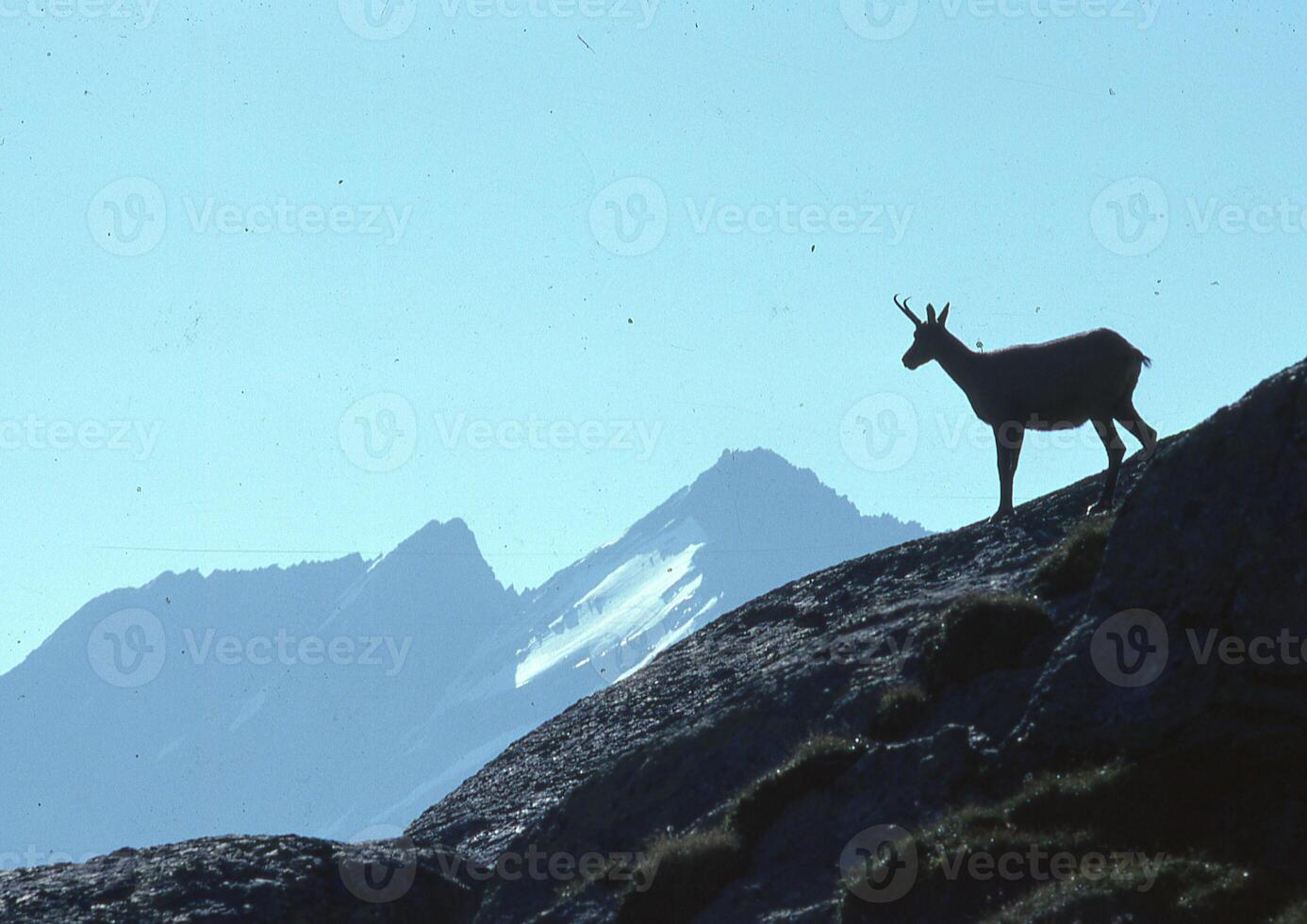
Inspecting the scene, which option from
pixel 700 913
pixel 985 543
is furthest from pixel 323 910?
pixel 985 543

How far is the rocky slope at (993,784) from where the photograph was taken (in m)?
12.9

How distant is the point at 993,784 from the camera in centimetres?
1459

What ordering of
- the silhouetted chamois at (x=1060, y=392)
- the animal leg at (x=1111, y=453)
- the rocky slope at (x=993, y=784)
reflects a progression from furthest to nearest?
the silhouetted chamois at (x=1060, y=392), the animal leg at (x=1111, y=453), the rocky slope at (x=993, y=784)

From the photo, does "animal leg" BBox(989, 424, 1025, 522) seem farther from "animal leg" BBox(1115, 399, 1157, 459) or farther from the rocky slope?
the rocky slope

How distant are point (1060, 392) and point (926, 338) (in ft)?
12.8

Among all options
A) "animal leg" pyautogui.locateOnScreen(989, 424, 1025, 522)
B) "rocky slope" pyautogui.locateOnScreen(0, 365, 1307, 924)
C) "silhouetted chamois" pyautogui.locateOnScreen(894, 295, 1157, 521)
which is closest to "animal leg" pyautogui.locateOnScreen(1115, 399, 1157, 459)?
"silhouetted chamois" pyautogui.locateOnScreen(894, 295, 1157, 521)

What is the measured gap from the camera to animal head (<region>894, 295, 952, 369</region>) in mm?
26516

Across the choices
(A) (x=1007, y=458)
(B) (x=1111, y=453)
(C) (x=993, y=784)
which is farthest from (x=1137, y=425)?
(C) (x=993, y=784)

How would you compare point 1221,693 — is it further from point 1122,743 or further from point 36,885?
point 36,885

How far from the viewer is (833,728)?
57.4 feet

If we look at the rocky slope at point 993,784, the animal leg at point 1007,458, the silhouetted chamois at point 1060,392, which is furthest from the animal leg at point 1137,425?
the rocky slope at point 993,784

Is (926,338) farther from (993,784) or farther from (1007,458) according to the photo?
(993,784)

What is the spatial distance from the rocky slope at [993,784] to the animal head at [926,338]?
7.78 meters

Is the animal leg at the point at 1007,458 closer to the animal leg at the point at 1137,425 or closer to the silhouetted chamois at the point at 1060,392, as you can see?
the silhouetted chamois at the point at 1060,392
